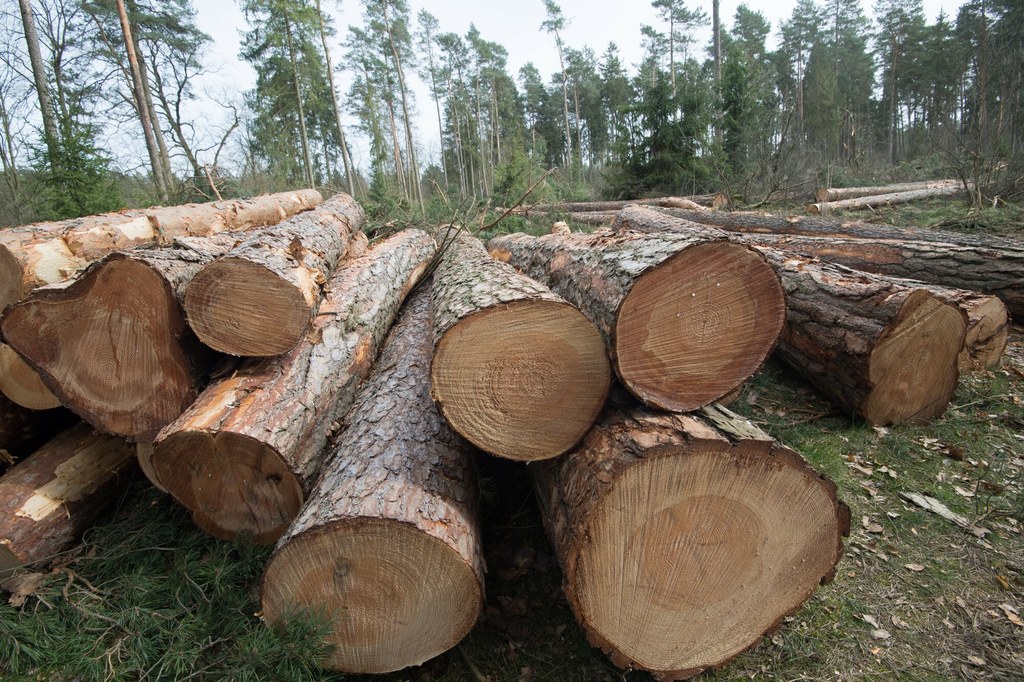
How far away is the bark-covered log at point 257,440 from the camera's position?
210cm

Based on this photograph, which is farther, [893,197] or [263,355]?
[893,197]

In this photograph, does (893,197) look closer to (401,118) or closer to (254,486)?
(254,486)

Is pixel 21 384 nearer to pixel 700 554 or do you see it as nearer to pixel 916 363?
pixel 700 554

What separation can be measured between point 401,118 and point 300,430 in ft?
93.6

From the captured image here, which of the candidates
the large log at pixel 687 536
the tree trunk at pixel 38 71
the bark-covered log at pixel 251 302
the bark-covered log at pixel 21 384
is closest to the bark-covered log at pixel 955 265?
the large log at pixel 687 536

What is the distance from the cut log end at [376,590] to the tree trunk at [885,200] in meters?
11.6

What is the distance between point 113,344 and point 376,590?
182cm

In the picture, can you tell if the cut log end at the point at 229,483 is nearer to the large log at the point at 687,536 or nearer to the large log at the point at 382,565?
the large log at the point at 382,565

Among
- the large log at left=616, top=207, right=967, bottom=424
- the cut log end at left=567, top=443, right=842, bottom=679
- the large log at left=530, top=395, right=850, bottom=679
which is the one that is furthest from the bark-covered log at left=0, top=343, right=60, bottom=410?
the large log at left=616, top=207, right=967, bottom=424

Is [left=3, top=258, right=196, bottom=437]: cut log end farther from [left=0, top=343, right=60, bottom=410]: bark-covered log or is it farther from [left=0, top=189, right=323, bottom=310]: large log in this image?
[left=0, top=189, right=323, bottom=310]: large log

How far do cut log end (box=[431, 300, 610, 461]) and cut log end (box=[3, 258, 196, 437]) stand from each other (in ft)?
5.02

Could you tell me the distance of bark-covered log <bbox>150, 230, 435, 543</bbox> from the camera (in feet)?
6.88

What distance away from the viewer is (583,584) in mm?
1668

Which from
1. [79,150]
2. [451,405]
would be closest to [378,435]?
[451,405]
